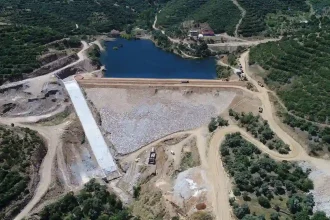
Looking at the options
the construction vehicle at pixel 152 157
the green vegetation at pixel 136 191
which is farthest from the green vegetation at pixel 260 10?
the green vegetation at pixel 136 191

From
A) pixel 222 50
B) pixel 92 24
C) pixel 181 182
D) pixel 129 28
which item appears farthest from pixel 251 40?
pixel 181 182

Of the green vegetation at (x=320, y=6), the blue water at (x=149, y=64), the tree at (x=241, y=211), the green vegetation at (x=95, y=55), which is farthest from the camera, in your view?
the green vegetation at (x=320, y=6)

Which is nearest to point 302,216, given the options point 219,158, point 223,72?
point 219,158

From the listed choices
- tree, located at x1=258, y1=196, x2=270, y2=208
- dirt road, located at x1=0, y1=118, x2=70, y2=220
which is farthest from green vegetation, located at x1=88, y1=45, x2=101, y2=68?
tree, located at x1=258, y1=196, x2=270, y2=208

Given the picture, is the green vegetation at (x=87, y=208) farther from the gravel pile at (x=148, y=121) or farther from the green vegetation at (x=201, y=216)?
the gravel pile at (x=148, y=121)

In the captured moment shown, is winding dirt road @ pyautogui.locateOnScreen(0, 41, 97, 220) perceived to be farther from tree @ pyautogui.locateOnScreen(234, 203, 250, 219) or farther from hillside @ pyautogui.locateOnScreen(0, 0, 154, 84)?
tree @ pyautogui.locateOnScreen(234, 203, 250, 219)

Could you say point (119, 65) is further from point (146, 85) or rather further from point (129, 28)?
point (129, 28)
